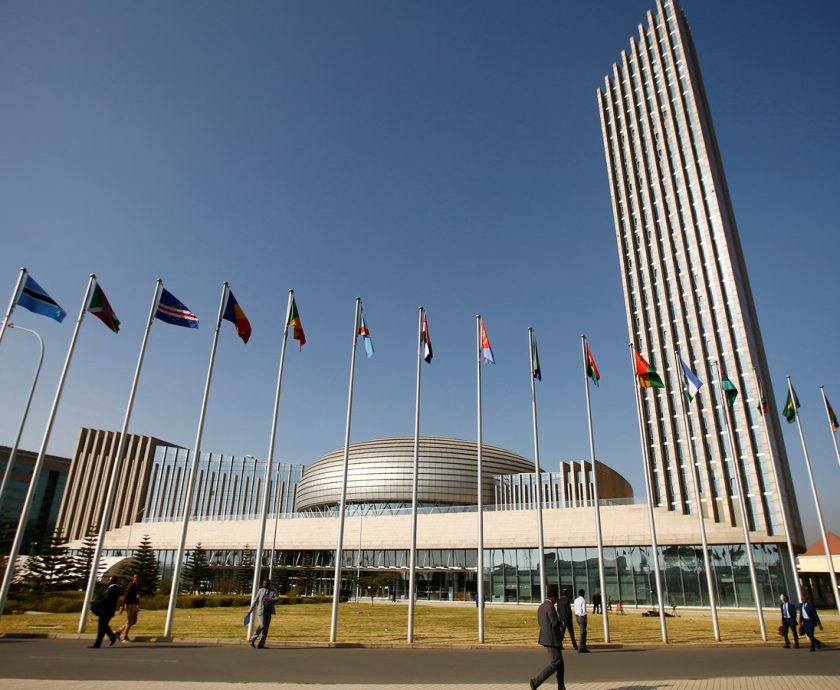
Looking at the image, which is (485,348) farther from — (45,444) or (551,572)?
(551,572)

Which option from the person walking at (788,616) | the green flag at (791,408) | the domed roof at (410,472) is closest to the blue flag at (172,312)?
the person walking at (788,616)

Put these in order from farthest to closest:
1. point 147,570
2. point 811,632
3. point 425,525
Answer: point 425,525 → point 147,570 → point 811,632

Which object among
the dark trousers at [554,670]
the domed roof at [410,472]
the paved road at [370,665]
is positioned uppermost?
the domed roof at [410,472]

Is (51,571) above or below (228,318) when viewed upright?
below

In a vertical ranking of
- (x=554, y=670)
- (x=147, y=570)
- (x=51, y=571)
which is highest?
(x=147, y=570)

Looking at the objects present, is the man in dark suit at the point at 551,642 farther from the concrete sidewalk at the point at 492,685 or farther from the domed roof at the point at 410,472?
the domed roof at the point at 410,472

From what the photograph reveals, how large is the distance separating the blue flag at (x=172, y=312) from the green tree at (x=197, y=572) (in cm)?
4738

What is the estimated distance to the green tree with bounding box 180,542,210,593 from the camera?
60797 millimetres

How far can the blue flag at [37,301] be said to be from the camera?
68.2ft

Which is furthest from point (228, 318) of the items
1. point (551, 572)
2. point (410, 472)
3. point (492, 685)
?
point (410, 472)

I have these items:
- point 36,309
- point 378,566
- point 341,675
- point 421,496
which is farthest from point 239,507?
point 341,675

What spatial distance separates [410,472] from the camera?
86875 mm

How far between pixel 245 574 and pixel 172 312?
55.1 meters

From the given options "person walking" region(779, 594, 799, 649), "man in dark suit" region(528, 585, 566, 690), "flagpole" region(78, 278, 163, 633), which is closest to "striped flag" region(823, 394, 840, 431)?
"person walking" region(779, 594, 799, 649)
